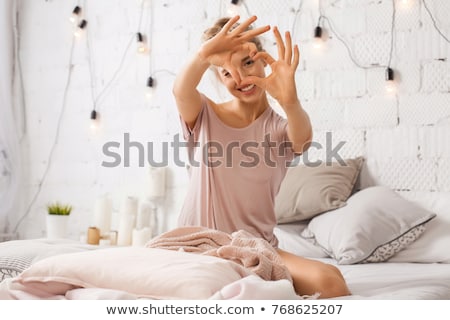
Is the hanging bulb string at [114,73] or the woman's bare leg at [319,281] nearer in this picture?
the woman's bare leg at [319,281]

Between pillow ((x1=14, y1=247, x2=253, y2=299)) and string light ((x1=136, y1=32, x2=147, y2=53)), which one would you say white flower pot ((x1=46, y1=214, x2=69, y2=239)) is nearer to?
string light ((x1=136, y1=32, x2=147, y2=53))

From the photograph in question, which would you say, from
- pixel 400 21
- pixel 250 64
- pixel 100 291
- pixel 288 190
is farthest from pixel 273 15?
pixel 100 291

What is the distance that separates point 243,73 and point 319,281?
69 centimetres

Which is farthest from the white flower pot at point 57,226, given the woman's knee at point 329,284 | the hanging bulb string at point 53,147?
the woman's knee at point 329,284

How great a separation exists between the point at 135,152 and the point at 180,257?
2.24 metres

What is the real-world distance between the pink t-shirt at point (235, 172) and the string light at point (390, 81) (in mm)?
850

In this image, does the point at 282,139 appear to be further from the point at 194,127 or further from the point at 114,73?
the point at 114,73

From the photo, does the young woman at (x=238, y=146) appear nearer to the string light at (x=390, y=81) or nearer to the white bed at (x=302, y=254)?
the white bed at (x=302, y=254)

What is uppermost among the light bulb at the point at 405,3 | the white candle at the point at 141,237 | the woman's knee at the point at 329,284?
the light bulb at the point at 405,3

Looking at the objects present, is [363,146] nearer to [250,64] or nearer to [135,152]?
[250,64]

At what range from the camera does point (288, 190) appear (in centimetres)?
263

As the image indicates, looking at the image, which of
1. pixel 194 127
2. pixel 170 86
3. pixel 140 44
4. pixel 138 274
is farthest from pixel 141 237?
pixel 138 274

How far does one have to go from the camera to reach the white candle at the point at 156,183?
10.7 ft

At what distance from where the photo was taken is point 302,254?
2.47 m
